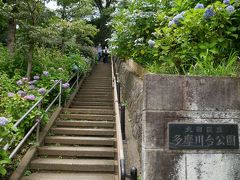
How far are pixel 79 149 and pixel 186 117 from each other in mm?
3330

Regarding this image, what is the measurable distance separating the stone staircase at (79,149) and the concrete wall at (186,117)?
2.11 meters

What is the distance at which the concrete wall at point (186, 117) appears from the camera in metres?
3.58

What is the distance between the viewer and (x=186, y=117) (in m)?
3.63

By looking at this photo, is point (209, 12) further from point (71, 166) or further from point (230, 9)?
point (71, 166)

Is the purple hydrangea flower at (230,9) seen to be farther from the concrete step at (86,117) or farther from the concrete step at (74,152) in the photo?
the concrete step at (86,117)

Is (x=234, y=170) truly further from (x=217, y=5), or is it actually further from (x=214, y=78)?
(x=217, y=5)

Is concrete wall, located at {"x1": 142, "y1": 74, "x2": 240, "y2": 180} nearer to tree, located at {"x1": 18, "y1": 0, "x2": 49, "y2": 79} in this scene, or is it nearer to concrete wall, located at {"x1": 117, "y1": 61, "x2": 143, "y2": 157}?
concrete wall, located at {"x1": 117, "y1": 61, "x2": 143, "y2": 157}

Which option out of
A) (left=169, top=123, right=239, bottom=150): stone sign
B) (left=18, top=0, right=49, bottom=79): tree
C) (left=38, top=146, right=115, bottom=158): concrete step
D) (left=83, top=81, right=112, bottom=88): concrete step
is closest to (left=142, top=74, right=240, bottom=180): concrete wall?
(left=169, top=123, right=239, bottom=150): stone sign

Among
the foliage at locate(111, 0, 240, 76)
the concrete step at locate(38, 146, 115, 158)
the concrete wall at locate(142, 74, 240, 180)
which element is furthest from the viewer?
the concrete step at locate(38, 146, 115, 158)

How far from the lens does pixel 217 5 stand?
13.3 ft

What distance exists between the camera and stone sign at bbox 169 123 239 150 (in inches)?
141

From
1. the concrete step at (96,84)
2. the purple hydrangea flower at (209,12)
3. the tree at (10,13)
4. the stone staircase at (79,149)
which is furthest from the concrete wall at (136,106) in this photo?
the concrete step at (96,84)

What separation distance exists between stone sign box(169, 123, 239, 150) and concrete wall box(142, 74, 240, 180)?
6cm

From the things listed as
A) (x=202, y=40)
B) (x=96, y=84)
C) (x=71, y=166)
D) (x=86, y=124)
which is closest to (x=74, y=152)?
(x=71, y=166)
